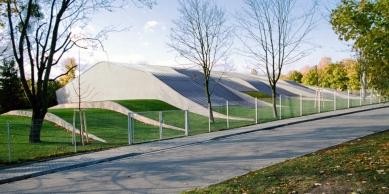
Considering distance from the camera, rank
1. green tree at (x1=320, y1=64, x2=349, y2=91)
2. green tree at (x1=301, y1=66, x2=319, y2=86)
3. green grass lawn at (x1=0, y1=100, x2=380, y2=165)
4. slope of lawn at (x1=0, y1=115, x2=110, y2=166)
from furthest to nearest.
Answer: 1. green tree at (x1=301, y1=66, x2=319, y2=86)
2. green tree at (x1=320, y1=64, x2=349, y2=91)
3. green grass lawn at (x1=0, y1=100, x2=380, y2=165)
4. slope of lawn at (x1=0, y1=115, x2=110, y2=166)

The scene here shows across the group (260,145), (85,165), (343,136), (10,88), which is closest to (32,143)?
(85,165)

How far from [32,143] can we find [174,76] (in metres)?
25.0

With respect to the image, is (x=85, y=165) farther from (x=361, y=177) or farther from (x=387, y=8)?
(x=387, y=8)

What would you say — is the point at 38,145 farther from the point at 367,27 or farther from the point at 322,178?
the point at 367,27

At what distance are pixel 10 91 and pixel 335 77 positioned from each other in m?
57.4

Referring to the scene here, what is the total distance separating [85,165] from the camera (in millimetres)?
10000

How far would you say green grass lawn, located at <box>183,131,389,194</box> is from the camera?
5.46m

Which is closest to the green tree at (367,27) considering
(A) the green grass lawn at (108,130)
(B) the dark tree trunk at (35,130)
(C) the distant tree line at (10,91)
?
(A) the green grass lawn at (108,130)

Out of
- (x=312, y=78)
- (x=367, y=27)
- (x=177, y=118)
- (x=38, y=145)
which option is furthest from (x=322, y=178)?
(x=312, y=78)

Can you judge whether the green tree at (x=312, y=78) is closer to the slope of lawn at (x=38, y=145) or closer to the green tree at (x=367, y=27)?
the slope of lawn at (x=38, y=145)

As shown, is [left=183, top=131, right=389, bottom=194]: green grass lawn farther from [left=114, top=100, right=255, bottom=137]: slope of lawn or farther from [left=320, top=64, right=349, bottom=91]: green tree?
[left=320, top=64, right=349, bottom=91]: green tree

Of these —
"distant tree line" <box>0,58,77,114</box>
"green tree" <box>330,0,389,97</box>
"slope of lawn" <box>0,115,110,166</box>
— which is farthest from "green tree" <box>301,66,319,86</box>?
"green tree" <box>330,0,389,97</box>

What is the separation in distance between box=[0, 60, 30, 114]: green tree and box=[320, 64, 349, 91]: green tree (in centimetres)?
5537

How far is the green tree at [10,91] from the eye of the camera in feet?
142
